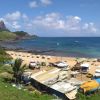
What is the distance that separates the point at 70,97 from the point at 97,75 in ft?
42.0

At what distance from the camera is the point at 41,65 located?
6125 centimetres

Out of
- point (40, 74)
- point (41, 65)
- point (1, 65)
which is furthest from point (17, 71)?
point (41, 65)

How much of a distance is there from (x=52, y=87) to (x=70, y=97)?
3.98 metres

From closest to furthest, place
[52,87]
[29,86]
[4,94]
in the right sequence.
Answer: [4,94] < [52,87] < [29,86]

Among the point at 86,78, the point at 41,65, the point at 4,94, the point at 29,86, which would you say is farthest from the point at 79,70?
the point at 4,94

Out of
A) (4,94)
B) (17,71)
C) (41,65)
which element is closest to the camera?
(4,94)

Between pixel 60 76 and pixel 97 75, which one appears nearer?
pixel 60 76

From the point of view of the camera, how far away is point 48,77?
44.5m

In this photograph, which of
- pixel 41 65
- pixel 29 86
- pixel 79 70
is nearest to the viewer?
pixel 29 86

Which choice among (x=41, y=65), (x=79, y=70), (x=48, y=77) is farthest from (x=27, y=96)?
(x=41, y=65)

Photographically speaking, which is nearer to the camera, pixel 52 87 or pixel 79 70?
pixel 52 87

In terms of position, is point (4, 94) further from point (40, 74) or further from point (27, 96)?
point (40, 74)

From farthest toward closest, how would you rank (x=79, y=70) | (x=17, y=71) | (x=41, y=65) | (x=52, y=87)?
(x=41, y=65), (x=79, y=70), (x=17, y=71), (x=52, y=87)

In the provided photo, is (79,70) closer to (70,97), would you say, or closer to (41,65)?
(41,65)
